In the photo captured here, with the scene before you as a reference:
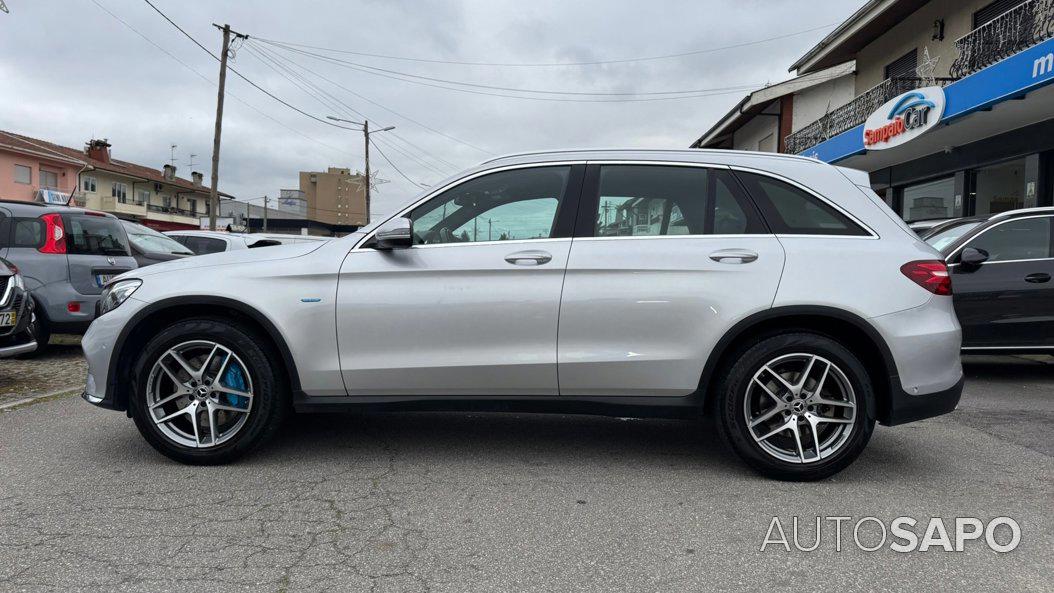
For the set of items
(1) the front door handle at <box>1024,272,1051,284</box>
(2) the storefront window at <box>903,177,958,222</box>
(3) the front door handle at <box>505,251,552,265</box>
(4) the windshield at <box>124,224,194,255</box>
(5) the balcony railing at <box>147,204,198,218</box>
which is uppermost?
(5) the balcony railing at <box>147,204,198,218</box>

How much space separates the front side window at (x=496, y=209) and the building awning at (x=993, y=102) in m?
5.58

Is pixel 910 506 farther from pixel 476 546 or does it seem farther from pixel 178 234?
pixel 178 234

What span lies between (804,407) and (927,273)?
2.95 feet

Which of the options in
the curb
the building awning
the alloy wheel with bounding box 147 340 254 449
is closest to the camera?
the alloy wheel with bounding box 147 340 254 449

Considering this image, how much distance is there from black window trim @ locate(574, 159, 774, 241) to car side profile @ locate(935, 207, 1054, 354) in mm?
3917

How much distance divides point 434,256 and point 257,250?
3.58ft

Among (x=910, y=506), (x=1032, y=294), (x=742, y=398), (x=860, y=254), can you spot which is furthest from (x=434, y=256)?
(x=1032, y=294)

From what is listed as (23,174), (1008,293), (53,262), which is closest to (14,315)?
(53,262)

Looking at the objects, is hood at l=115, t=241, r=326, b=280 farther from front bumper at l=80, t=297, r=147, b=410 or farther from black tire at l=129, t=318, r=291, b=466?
black tire at l=129, t=318, r=291, b=466

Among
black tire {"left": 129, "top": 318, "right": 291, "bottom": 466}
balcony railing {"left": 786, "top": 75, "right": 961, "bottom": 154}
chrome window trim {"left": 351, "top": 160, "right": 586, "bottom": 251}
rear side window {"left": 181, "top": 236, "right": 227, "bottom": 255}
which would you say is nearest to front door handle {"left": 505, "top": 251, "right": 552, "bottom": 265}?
chrome window trim {"left": 351, "top": 160, "right": 586, "bottom": 251}

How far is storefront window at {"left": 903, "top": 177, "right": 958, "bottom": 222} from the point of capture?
15.9 metres

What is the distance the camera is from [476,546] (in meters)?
2.81

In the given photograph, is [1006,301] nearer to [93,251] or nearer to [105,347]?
[105,347]

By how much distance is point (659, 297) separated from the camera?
3.54 meters
